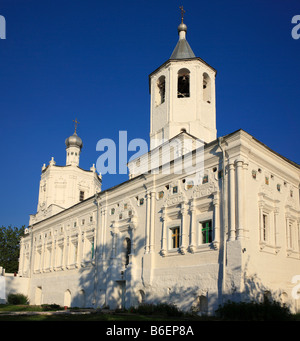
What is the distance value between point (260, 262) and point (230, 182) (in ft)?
13.3

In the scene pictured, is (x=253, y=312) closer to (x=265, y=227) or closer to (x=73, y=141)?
(x=265, y=227)

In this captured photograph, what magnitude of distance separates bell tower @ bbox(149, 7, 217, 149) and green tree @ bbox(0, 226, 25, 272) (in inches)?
1268

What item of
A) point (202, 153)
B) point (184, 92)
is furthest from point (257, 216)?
point (184, 92)

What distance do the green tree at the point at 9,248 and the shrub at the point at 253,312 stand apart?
40.4 m

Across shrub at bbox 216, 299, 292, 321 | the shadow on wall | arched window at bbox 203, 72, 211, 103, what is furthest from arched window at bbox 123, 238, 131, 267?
arched window at bbox 203, 72, 211, 103

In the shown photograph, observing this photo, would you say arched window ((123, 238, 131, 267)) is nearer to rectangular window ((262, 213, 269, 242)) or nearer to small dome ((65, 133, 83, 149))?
rectangular window ((262, 213, 269, 242))

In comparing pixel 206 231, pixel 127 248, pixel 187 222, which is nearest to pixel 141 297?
pixel 127 248

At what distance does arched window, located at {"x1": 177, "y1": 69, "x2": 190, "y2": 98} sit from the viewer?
92.5 feet

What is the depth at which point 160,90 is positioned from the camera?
96.3 feet

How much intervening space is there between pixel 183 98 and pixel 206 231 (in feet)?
34.5

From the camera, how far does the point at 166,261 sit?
22172 mm

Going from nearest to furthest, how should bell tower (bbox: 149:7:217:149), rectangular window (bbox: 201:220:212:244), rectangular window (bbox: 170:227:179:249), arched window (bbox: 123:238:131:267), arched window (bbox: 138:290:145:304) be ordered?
1. rectangular window (bbox: 201:220:212:244)
2. rectangular window (bbox: 170:227:179:249)
3. arched window (bbox: 138:290:145:304)
4. arched window (bbox: 123:238:131:267)
5. bell tower (bbox: 149:7:217:149)

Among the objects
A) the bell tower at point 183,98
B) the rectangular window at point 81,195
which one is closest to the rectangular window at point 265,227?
the bell tower at point 183,98

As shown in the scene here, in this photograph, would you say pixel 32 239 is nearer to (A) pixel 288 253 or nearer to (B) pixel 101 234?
(B) pixel 101 234
